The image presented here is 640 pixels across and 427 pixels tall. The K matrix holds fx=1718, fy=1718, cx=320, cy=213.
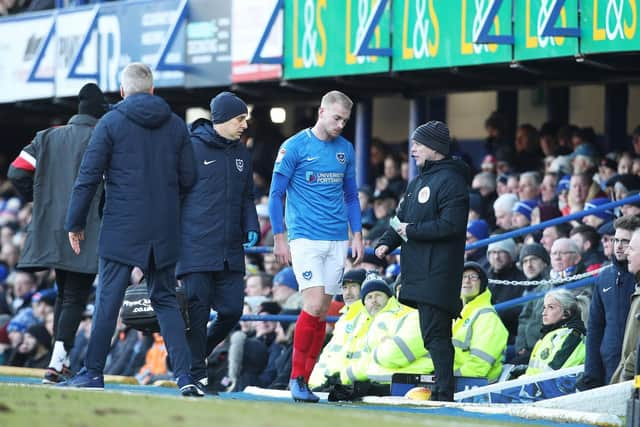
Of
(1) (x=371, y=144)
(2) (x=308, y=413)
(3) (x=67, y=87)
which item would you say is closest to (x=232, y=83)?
(1) (x=371, y=144)

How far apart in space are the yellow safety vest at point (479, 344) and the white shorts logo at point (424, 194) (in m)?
1.62

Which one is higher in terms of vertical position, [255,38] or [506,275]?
[255,38]

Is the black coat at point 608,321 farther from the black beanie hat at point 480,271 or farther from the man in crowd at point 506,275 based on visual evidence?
the man in crowd at point 506,275

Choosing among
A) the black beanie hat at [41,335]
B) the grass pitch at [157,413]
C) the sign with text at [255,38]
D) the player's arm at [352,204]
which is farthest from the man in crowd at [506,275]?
the black beanie hat at [41,335]

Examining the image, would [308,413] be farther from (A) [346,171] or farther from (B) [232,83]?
(B) [232,83]

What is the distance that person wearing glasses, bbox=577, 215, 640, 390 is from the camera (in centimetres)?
1073

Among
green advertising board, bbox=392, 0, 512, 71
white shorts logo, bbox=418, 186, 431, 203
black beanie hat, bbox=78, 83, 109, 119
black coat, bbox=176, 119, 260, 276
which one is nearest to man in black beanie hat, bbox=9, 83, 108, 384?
black beanie hat, bbox=78, 83, 109, 119

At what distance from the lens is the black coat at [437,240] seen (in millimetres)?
10391

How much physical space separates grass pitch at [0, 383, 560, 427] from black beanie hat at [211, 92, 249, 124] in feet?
8.00

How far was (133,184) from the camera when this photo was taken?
31.6 ft

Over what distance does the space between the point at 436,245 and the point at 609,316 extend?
127 centimetres

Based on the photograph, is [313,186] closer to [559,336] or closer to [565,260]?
[559,336]

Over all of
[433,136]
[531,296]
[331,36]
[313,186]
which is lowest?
[531,296]

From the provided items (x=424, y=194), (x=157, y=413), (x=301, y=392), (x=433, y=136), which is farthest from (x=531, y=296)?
(x=157, y=413)
